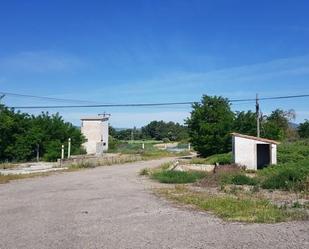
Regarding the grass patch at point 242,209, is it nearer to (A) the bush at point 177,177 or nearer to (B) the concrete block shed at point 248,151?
(A) the bush at point 177,177

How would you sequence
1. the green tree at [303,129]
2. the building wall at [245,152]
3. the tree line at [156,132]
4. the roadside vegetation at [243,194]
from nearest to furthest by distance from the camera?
the roadside vegetation at [243,194] < the building wall at [245,152] < the green tree at [303,129] < the tree line at [156,132]

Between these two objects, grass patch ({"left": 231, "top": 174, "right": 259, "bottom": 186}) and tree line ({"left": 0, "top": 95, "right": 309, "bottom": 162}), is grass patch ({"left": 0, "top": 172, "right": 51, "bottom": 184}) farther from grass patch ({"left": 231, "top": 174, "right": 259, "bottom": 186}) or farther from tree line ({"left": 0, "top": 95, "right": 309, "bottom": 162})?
tree line ({"left": 0, "top": 95, "right": 309, "bottom": 162})

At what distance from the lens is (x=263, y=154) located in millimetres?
39375

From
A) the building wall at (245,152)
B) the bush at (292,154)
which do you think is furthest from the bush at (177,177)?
the bush at (292,154)

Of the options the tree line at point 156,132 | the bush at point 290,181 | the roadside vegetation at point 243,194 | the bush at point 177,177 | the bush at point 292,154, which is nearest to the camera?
the roadside vegetation at point 243,194

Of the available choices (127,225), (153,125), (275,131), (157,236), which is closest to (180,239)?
(157,236)

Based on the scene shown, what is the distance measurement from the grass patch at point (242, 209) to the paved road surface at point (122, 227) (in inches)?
23.2

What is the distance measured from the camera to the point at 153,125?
146375mm

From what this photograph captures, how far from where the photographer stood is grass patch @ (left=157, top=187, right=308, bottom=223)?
1304 centimetres

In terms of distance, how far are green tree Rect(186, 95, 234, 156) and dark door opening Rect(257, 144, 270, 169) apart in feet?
34.5

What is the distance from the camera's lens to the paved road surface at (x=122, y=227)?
A: 1022 cm

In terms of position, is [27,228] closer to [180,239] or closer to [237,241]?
[180,239]

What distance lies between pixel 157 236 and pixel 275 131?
1770 inches

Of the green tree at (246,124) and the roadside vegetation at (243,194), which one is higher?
the green tree at (246,124)
